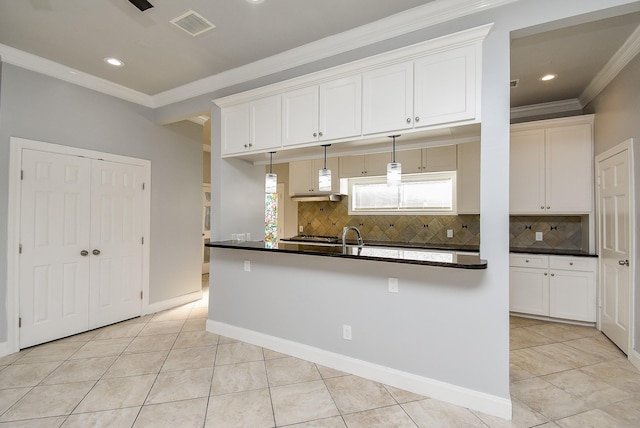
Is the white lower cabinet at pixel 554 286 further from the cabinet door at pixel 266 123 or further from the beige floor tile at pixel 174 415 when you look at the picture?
the beige floor tile at pixel 174 415

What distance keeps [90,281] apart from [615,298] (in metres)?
5.76

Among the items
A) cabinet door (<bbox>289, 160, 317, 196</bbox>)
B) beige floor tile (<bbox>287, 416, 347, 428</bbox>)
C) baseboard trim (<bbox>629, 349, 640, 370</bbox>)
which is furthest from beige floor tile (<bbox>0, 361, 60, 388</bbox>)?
baseboard trim (<bbox>629, 349, 640, 370</bbox>)

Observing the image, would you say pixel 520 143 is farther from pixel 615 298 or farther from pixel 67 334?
pixel 67 334

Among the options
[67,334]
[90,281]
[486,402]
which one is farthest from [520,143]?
[67,334]

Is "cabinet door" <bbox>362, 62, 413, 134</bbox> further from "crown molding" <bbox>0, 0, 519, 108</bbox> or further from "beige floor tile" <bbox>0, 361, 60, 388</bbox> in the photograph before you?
"beige floor tile" <bbox>0, 361, 60, 388</bbox>

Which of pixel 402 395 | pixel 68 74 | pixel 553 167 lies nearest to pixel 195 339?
pixel 402 395

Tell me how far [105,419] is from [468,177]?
4.55 m

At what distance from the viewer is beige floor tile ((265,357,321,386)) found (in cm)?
240

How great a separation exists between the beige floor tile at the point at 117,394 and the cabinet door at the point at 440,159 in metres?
4.14

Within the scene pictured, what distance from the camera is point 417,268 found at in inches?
89.5

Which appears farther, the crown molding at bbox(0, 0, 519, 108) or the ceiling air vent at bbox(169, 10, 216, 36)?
the ceiling air vent at bbox(169, 10, 216, 36)

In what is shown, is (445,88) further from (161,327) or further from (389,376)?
(161,327)

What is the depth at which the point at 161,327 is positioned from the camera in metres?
3.55

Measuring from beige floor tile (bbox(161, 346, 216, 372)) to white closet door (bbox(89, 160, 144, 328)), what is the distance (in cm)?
133
